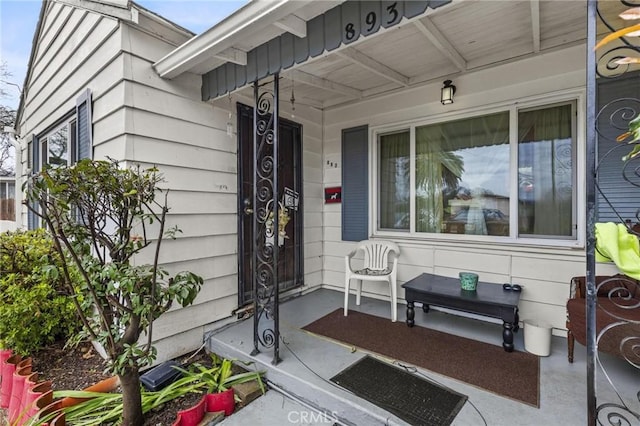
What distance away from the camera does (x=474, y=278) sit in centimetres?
283

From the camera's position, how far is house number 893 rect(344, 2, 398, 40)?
164 cm

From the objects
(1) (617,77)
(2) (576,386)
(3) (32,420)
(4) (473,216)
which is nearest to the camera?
(3) (32,420)

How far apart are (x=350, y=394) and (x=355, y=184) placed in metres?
2.65

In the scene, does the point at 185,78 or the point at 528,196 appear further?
the point at 528,196

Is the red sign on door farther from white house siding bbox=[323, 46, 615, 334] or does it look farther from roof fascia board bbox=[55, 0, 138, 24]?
roof fascia board bbox=[55, 0, 138, 24]

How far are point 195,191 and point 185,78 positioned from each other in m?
1.03

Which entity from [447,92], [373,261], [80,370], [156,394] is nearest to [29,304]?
[80,370]

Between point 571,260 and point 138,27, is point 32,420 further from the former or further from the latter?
point 571,260

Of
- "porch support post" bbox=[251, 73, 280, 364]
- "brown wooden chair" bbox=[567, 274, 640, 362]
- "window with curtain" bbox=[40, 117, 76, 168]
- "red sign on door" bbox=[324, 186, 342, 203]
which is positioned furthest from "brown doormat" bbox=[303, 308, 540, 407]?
"window with curtain" bbox=[40, 117, 76, 168]

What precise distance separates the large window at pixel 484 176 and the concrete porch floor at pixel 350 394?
1.14m

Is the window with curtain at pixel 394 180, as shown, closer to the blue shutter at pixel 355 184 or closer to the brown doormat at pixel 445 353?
the blue shutter at pixel 355 184

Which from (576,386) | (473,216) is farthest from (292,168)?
(576,386)

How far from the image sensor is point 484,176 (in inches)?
128

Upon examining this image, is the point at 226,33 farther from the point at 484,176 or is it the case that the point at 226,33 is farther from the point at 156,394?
the point at 484,176
